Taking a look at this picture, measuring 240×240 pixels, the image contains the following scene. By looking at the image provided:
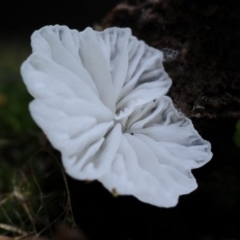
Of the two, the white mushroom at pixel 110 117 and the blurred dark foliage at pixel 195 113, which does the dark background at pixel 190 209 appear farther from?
the white mushroom at pixel 110 117

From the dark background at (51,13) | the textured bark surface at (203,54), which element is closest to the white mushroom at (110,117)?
the textured bark surface at (203,54)

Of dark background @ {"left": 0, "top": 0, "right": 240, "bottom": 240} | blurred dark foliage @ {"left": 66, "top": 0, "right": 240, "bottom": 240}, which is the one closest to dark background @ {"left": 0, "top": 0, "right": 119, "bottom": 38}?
blurred dark foliage @ {"left": 66, "top": 0, "right": 240, "bottom": 240}

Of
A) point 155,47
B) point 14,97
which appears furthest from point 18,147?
point 155,47

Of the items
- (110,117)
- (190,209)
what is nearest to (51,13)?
(190,209)

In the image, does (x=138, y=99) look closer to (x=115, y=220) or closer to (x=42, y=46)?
(x=42, y=46)

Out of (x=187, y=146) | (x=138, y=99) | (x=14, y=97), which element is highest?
(x=138, y=99)

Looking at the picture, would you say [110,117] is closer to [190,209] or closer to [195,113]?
[195,113]
